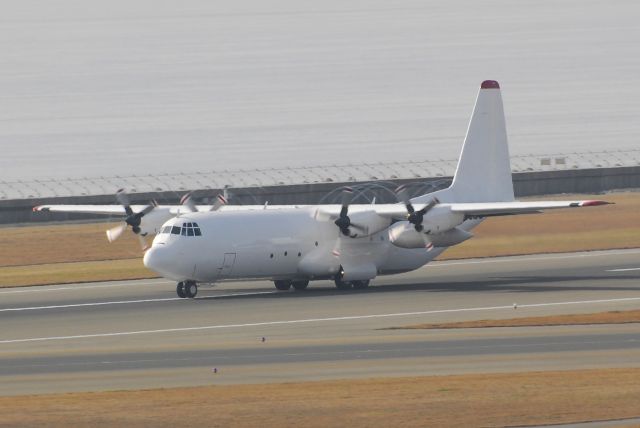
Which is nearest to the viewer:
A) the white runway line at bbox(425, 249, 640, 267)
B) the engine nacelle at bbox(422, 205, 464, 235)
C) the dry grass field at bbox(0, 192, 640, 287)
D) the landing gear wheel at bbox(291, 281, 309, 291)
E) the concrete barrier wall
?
the engine nacelle at bbox(422, 205, 464, 235)

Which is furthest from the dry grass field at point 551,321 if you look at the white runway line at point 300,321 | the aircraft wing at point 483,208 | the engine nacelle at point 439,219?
the engine nacelle at point 439,219

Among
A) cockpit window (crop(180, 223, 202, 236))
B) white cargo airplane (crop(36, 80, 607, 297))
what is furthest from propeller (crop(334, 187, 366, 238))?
cockpit window (crop(180, 223, 202, 236))

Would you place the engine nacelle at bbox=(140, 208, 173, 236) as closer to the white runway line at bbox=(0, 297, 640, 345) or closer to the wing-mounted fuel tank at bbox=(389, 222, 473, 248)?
the wing-mounted fuel tank at bbox=(389, 222, 473, 248)

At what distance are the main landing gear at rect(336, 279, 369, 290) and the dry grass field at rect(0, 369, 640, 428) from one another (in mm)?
24245

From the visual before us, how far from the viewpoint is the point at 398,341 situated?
42062 millimetres

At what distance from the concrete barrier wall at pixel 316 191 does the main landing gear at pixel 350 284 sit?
45.9 ft

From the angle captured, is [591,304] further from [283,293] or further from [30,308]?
[30,308]

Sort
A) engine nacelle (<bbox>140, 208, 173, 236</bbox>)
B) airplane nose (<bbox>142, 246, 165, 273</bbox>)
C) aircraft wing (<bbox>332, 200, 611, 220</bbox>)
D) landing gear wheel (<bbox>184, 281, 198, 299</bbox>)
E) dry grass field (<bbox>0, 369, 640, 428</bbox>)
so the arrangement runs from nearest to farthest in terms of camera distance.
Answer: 1. dry grass field (<bbox>0, 369, 640, 428</bbox>)
2. airplane nose (<bbox>142, 246, 165, 273</bbox>)
3. landing gear wheel (<bbox>184, 281, 198, 299</bbox>)
4. aircraft wing (<bbox>332, 200, 611, 220</bbox>)
5. engine nacelle (<bbox>140, 208, 173, 236</bbox>)

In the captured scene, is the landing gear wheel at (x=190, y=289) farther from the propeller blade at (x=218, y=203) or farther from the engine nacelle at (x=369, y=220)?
the engine nacelle at (x=369, y=220)

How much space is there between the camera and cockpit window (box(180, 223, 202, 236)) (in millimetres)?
54625

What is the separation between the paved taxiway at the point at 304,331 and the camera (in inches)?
1443

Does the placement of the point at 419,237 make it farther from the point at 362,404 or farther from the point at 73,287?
the point at 362,404

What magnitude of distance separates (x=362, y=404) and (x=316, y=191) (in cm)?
6090

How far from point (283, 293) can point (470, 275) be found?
10.4 meters
